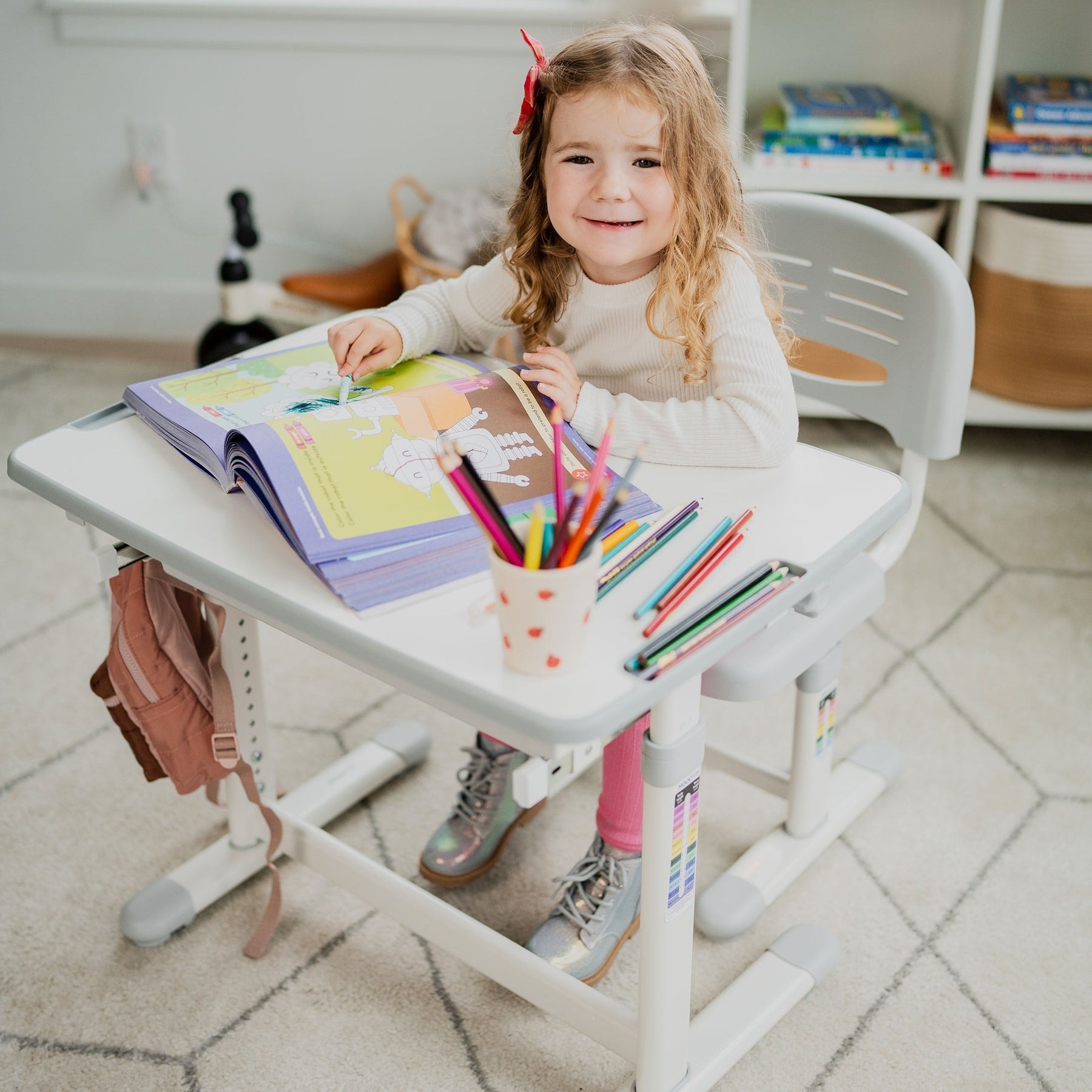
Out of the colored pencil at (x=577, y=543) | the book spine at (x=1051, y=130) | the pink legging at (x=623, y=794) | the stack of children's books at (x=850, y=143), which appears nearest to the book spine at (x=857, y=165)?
the stack of children's books at (x=850, y=143)

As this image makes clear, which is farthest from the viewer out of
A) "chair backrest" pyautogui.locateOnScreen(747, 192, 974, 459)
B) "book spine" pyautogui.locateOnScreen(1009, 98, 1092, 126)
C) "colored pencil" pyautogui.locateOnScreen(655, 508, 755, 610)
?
"book spine" pyautogui.locateOnScreen(1009, 98, 1092, 126)

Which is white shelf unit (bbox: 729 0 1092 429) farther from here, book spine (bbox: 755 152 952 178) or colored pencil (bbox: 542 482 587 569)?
colored pencil (bbox: 542 482 587 569)

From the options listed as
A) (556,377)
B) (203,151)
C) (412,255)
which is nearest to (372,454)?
(556,377)

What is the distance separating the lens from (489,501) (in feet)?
2.31

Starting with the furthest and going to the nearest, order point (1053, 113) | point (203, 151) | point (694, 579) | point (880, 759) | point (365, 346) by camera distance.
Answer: point (203, 151) → point (1053, 113) → point (880, 759) → point (365, 346) → point (694, 579)

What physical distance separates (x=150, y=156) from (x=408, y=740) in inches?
64.8

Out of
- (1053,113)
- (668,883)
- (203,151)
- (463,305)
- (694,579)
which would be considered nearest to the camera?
(694,579)

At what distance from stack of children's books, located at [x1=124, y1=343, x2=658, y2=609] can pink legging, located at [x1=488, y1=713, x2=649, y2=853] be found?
0.30 metres

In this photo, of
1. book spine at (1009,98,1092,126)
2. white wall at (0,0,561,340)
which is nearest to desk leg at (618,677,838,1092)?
book spine at (1009,98,1092,126)

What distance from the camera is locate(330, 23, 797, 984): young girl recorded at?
98 cm

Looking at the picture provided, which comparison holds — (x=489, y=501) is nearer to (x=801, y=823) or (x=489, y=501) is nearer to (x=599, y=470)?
(x=599, y=470)

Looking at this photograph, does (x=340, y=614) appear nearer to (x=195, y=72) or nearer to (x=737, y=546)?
(x=737, y=546)

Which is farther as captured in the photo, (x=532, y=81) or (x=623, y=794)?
A: (x=623, y=794)

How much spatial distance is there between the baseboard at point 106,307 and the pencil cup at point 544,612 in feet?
7.10
